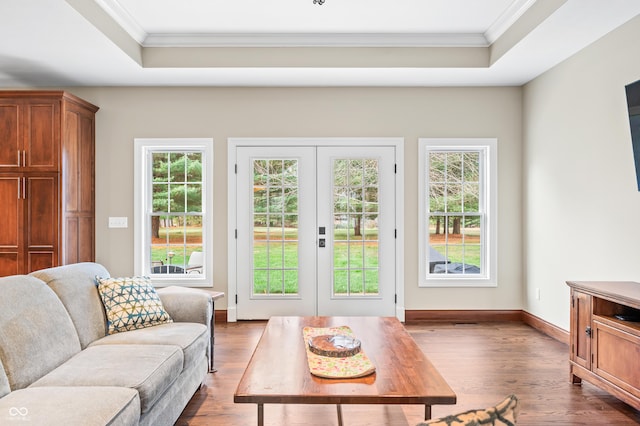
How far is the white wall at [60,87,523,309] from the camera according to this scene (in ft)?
15.2

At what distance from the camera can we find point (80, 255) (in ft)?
14.2

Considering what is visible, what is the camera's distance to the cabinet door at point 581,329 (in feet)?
9.30

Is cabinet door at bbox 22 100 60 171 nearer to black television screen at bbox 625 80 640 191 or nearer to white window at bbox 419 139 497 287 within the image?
white window at bbox 419 139 497 287

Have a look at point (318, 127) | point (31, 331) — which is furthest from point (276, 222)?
point (31, 331)

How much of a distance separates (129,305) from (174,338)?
465 millimetres

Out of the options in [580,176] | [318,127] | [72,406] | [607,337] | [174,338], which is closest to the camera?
[72,406]

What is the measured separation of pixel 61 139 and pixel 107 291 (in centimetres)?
201

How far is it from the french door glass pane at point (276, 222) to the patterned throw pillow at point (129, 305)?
187 centimetres

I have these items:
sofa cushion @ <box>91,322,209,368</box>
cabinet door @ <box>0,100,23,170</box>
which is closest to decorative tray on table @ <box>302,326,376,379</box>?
sofa cushion @ <box>91,322,209,368</box>

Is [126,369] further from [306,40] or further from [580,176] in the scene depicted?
[580,176]

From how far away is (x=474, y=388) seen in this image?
2924 mm

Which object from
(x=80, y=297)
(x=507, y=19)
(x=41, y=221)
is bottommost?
(x=80, y=297)

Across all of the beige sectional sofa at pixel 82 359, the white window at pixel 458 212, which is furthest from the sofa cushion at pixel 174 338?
the white window at pixel 458 212

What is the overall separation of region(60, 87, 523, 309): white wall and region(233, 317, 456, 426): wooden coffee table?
245 centimetres
